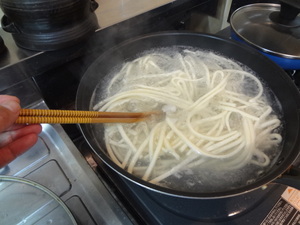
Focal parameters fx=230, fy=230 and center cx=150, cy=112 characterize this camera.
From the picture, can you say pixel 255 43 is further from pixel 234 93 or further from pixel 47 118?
pixel 47 118

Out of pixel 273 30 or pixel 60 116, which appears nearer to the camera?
pixel 60 116

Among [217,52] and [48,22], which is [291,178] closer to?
[217,52]

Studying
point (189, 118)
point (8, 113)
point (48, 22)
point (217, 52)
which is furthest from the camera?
point (217, 52)

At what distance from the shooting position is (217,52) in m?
1.36

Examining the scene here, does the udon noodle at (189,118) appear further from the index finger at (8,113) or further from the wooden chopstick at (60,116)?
the index finger at (8,113)

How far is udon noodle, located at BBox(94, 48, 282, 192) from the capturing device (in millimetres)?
963

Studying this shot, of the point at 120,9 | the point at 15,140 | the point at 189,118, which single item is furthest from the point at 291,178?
the point at 120,9

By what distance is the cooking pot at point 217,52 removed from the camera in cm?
75

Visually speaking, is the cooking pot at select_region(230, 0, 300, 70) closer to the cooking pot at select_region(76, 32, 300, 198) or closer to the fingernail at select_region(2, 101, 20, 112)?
the cooking pot at select_region(76, 32, 300, 198)

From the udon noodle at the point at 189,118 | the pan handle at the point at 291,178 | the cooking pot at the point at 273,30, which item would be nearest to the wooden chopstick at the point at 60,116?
the udon noodle at the point at 189,118

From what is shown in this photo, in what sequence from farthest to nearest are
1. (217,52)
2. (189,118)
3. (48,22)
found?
(217,52) → (189,118) → (48,22)

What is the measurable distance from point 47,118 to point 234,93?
0.92m

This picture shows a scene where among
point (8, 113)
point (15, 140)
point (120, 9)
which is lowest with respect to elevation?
point (15, 140)

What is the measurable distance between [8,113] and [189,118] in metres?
0.74
